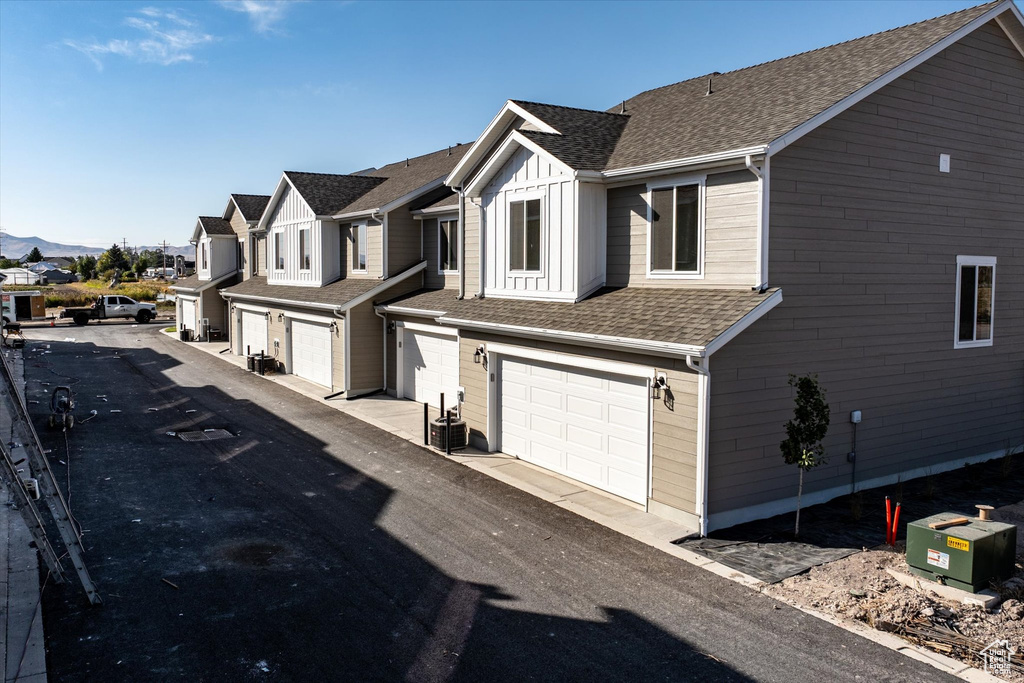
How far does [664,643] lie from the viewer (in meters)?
8.21

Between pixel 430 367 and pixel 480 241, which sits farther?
pixel 430 367

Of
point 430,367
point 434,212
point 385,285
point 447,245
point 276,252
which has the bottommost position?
point 430,367

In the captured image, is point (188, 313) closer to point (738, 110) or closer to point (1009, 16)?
point (738, 110)

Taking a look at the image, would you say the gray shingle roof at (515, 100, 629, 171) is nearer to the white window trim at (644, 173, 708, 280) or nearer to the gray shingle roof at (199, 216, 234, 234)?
the white window trim at (644, 173, 708, 280)

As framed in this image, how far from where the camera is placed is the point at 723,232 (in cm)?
1276

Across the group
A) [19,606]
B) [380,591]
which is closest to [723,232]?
[380,591]

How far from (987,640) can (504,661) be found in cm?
553

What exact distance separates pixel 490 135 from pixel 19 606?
13.9 m

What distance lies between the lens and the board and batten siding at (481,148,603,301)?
1515 cm

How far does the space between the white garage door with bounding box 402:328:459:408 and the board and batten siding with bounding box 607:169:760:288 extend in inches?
283

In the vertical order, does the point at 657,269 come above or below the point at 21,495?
above

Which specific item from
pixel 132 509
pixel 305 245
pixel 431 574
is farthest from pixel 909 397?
A: pixel 305 245

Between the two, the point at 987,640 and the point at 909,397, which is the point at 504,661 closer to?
the point at 987,640

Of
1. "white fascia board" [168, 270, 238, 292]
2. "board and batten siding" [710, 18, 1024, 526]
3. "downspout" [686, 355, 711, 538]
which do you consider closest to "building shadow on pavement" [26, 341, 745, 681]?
"downspout" [686, 355, 711, 538]
